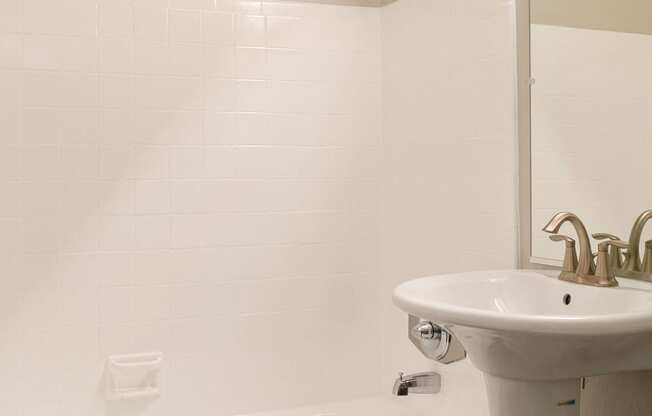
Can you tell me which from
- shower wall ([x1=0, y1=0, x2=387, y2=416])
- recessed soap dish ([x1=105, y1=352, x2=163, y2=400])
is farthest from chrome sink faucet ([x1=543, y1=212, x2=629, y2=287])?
recessed soap dish ([x1=105, y1=352, x2=163, y2=400])

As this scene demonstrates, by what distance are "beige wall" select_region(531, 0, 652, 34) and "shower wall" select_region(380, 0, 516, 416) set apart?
0.12m

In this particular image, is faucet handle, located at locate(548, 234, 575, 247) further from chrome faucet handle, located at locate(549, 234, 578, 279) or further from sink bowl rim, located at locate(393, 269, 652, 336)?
sink bowl rim, located at locate(393, 269, 652, 336)

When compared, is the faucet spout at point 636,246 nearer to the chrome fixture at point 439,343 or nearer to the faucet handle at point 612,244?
the faucet handle at point 612,244

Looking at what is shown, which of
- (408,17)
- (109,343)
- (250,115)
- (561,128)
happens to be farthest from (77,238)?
(561,128)

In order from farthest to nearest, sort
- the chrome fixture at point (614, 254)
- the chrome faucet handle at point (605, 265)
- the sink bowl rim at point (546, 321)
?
the chrome fixture at point (614, 254)
the chrome faucet handle at point (605, 265)
the sink bowl rim at point (546, 321)

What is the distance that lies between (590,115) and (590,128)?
1.3 inches

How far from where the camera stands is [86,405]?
100 inches

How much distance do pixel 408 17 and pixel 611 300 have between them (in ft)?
4.75

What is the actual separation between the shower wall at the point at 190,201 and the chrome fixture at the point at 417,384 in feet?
1.56

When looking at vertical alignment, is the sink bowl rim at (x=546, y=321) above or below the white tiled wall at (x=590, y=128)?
below

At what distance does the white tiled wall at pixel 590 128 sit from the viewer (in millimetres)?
1776

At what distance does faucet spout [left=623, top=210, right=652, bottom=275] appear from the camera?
1.72 meters

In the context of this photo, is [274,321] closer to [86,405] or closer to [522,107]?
[86,405]

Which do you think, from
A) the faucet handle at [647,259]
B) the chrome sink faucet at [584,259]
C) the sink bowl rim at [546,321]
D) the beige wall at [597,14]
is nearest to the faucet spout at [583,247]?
the chrome sink faucet at [584,259]
